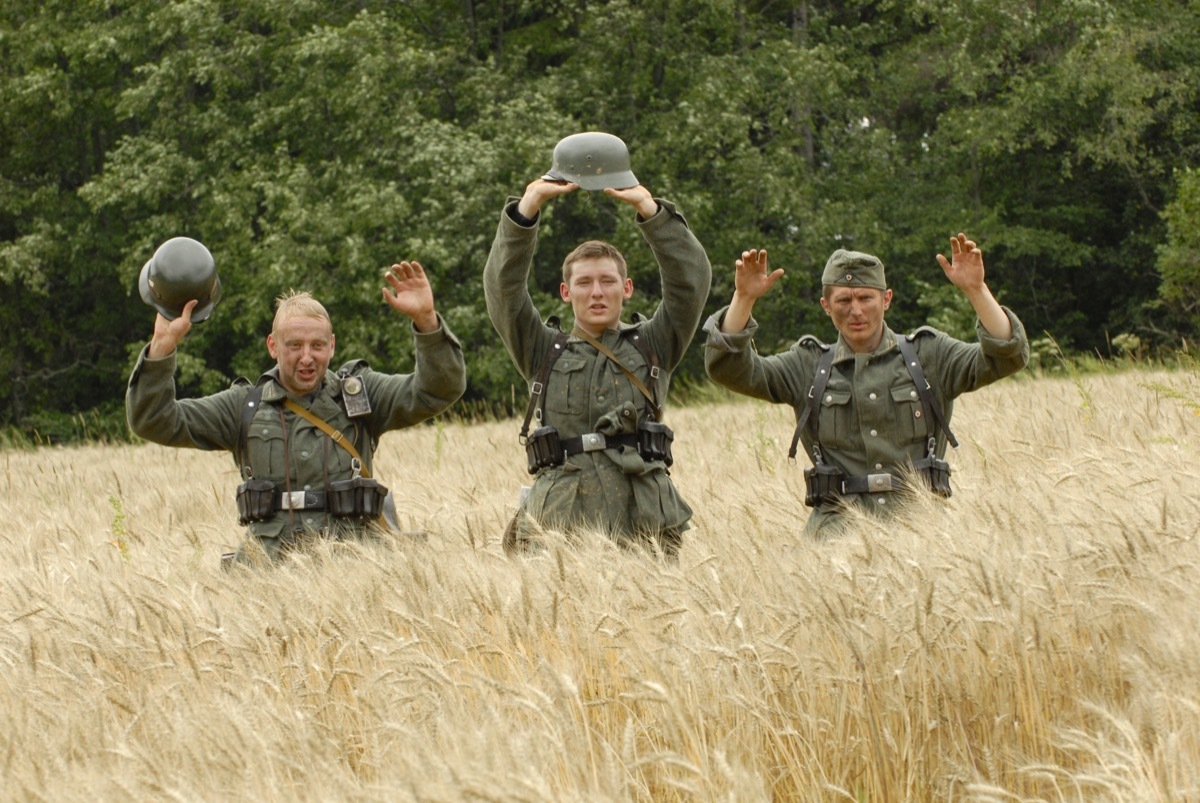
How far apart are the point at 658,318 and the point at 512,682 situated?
2345 millimetres

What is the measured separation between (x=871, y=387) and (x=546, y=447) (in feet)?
4.20

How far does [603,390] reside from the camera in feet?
18.6

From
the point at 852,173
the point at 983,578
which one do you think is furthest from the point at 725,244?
the point at 983,578

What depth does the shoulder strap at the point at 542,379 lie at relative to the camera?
5711 mm

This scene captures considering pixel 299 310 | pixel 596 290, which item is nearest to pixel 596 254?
pixel 596 290

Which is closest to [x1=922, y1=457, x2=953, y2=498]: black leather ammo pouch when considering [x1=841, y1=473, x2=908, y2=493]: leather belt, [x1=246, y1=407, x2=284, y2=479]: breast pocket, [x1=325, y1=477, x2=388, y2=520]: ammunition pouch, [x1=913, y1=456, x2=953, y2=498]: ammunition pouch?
[x1=913, y1=456, x2=953, y2=498]: ammunition pouch

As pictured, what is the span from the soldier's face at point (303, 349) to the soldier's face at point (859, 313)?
2020mm

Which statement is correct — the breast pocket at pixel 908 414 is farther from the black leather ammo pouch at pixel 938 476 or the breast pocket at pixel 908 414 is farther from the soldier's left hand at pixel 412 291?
the soldier's left hand at pixel 412 291

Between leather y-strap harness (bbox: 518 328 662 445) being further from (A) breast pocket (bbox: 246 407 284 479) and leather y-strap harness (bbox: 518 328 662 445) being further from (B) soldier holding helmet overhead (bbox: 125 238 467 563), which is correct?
(A) breast pocket (bbox: 246 407 284 479)

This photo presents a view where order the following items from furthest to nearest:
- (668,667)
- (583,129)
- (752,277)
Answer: (583,129) → (752,277) → (668,667)

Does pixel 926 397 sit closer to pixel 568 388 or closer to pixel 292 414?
pixel 568 388

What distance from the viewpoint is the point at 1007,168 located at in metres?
28.4

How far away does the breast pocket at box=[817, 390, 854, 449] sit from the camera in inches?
225

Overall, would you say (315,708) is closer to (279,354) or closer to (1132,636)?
(1132,636)
